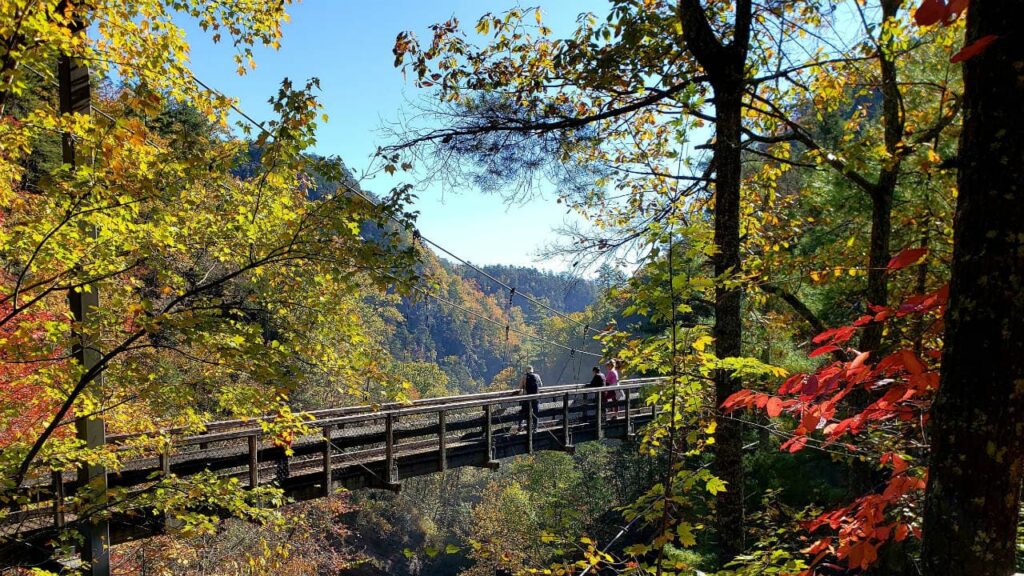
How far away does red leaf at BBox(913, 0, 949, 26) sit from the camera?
906 millimetres

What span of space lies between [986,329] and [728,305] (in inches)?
92.2

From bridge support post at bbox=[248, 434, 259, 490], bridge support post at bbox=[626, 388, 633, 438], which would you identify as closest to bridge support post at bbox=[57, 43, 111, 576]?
bridge support post at bbox=[248, 434, 259, 490]

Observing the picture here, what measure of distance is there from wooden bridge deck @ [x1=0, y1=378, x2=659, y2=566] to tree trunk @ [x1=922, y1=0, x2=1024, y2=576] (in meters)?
4.23

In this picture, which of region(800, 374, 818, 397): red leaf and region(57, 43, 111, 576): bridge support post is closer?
region(800, 374, 818, 397): red leaf

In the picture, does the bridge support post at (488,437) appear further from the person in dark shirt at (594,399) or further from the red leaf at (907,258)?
the red leaf at (907,258)

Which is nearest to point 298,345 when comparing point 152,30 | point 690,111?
point 152,30

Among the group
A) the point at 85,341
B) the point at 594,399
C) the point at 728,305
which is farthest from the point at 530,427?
the point at 85,341

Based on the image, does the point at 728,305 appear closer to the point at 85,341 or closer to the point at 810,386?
the point at 810,386

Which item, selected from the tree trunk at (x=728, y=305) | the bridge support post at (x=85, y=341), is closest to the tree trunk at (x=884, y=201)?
the tree trunk at (x=728, y=305)

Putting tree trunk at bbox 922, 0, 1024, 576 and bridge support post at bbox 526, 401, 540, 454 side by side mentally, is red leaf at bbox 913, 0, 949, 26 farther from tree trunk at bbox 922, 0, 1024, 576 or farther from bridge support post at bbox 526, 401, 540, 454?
bridge support post at bbox 526, 401, 540, 454

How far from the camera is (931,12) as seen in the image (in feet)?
3.02

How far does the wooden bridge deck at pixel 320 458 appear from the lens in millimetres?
4301

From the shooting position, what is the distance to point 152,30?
3549 millimetres

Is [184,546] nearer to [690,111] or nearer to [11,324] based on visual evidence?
[11,324]
